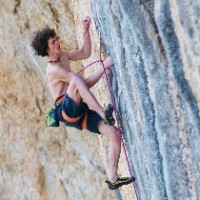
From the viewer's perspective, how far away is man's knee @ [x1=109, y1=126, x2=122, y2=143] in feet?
10.5

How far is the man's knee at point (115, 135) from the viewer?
126 inches

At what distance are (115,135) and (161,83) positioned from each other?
1.14 m

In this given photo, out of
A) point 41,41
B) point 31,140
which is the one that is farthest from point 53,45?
point 31,140

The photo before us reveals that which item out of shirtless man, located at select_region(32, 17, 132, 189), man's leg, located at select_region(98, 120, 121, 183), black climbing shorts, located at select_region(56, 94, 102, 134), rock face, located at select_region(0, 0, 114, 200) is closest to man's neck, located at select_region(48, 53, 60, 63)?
shirtless man, located at select_region(32, 17, 132, 189)

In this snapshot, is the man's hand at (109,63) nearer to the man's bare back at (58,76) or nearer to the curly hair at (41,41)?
the man's bare back at (58,76)

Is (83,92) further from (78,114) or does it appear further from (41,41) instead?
(41,41)

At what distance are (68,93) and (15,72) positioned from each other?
4.39 meters

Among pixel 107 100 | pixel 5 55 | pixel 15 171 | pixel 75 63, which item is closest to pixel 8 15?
pixel 5 55

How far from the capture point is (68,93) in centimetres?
302

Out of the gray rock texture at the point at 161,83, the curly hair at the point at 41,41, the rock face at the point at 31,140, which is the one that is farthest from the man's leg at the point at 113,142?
the rock face at the point at 31,140

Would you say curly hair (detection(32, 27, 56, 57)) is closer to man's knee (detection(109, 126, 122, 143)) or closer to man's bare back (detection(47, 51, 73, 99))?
man's bare back (detection(47, 51, 73, 99))

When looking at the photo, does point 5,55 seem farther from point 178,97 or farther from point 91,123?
point 178,97

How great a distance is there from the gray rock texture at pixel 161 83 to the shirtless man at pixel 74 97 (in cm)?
20

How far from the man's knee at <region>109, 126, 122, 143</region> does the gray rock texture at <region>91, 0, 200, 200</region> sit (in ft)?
0.65
